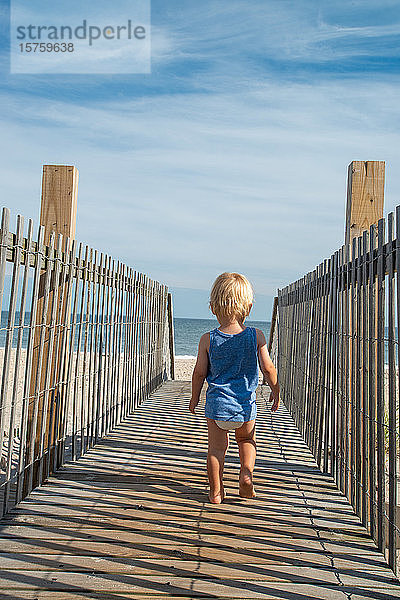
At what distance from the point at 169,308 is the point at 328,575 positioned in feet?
30.2

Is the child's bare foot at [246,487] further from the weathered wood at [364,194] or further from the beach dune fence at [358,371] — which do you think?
the weathered wood at [364,194]

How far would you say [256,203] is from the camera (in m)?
24.1

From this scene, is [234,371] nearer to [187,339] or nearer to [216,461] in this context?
[216,461]

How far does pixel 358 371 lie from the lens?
12.0 ft

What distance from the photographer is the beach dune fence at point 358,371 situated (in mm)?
2967

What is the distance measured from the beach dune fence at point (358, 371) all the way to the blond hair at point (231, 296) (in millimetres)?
731

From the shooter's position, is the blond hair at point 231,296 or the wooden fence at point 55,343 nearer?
the wooden fence at point 55,343

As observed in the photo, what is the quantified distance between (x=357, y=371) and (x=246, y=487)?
1089 mm

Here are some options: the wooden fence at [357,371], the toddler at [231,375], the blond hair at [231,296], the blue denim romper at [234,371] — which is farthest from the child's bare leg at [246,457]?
the blond hair at [231,296]

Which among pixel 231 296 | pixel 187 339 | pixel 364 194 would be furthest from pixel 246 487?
pixel 187 339

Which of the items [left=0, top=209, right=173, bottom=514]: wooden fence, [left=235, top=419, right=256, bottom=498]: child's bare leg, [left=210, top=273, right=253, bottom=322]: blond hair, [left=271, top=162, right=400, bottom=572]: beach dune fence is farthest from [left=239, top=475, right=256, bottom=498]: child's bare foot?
[left=0, top=209, right=173, bottom=514]: wooden fence

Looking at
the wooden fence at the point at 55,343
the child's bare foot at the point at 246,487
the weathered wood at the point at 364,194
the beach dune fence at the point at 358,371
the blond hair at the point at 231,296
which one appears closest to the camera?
the beach dune fence at the point at 358,371

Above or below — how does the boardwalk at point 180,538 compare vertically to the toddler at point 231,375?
below

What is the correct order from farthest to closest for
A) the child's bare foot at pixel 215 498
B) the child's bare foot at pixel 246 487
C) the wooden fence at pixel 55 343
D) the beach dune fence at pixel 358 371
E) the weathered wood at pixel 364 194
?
the weathered wood at pixel 364 194
the child's bare foot at pixel 246 487
the child's bare foot at pixel 215 498
the wooden fence at pixel 55 343
the beach dune fence at pixel 358 371
